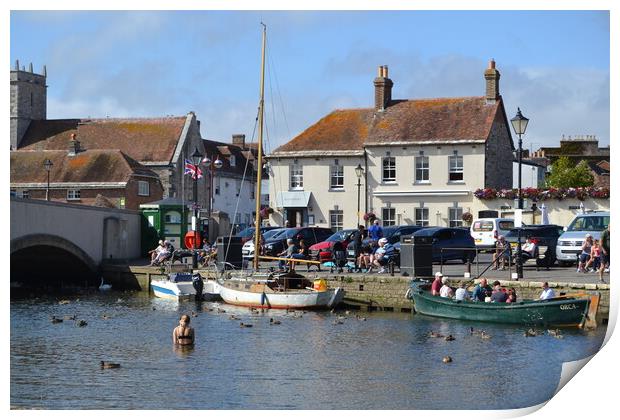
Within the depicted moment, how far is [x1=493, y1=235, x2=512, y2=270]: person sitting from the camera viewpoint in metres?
38.2

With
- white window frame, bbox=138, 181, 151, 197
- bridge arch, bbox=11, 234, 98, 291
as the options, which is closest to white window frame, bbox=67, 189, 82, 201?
white window frame, bbox=138, 181, 151, 197

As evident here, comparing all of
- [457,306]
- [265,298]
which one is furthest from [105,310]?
[457,306]

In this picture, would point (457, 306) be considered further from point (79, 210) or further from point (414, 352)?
point (79, 210)

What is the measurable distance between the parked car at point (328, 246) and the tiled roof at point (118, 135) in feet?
99.6

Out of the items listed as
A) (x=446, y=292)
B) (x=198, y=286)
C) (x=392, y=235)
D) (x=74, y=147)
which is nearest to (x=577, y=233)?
(x=446, y=292)

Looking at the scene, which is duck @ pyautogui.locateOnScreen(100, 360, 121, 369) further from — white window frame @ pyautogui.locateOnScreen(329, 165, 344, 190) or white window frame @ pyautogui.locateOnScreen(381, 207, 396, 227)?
white window frame @ pyautogui.locateOnScreen(329, 165, 344, 190)

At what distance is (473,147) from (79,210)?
22340 millimetres

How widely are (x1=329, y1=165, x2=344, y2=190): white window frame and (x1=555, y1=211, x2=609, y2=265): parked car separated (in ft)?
76.2

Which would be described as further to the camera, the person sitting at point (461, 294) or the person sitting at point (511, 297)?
the person sitting at point (461, 294)

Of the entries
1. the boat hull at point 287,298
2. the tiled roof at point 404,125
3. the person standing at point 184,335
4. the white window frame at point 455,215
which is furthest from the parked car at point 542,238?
the tiled roof at point 404,125

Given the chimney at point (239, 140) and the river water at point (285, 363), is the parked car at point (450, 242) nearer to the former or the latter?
the river water at point (285, 363)

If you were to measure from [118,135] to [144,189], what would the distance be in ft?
26.7

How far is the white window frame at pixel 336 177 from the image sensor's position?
2406 inches
